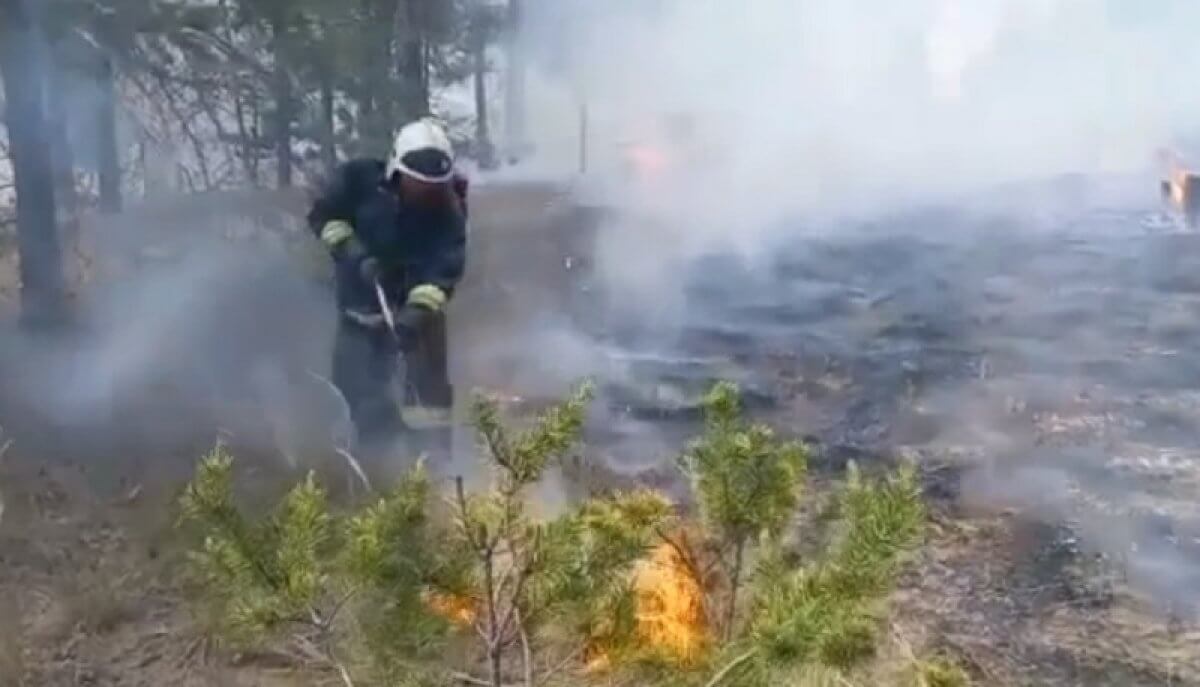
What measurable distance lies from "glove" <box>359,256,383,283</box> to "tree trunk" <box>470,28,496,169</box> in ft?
38.8

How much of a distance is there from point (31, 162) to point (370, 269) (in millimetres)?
3161

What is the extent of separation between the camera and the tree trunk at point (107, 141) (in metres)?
8.34

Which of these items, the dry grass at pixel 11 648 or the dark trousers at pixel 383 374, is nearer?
the dry grass at pixel 11 648

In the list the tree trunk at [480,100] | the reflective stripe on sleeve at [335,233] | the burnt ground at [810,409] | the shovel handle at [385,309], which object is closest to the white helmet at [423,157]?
the reflective stripe on sleeve at [335,233]

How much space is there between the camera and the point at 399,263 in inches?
203

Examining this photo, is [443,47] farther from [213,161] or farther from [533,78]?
[533,78]

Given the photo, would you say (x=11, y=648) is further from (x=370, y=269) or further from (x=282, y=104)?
(x=282, y=104)

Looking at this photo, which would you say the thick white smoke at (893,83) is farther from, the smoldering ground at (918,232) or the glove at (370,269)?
the glove at (370,269)

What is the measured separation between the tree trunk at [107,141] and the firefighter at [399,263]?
3.59m

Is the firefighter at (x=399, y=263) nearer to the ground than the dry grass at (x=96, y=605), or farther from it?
farther from it

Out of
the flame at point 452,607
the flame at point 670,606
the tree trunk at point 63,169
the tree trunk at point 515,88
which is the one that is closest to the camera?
the flame at point 452,607

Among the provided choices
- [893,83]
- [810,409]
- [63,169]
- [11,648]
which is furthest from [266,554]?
[893,83]

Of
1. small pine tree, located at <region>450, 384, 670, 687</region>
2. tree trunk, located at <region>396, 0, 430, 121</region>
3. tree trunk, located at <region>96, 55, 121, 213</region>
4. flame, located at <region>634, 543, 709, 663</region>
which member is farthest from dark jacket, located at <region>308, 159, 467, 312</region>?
tree trunk, located at <region>396, 0, 430, 121</region>

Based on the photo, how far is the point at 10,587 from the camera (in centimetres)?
434
